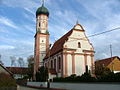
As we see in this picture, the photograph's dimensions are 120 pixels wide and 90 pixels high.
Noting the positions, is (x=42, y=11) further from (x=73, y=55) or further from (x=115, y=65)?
(x=115, y=65)

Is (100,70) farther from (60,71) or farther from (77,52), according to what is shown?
(60,71)

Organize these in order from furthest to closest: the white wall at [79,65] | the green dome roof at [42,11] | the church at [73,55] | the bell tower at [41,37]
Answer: the green dome roof at [42,11] → the bell tower at [41,37] → the white wall at [79,65] → the church at [73,55]

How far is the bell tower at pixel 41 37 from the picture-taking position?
54531mm

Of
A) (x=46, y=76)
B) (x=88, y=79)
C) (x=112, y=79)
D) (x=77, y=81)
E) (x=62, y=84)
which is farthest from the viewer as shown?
(x=46, y=76)

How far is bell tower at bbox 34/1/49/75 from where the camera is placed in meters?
54.5

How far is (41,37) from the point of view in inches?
2160

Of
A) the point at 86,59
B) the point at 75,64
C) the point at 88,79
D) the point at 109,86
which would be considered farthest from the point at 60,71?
the point at 109,86

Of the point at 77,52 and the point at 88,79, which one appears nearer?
the point at 88,79

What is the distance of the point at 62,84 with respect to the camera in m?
33.5

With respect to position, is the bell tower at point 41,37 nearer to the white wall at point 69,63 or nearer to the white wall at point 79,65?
the white wall at point 69,63

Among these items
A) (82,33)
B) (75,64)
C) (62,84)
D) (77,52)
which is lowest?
(62,84)

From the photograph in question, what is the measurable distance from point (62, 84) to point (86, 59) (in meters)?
12.7

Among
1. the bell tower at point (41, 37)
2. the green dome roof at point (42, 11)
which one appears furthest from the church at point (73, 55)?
the green dome roof at point (42, 11)

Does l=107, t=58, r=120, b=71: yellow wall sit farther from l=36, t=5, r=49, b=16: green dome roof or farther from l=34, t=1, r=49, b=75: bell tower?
l=36, t=5, r=49, b=16: green dome roof
